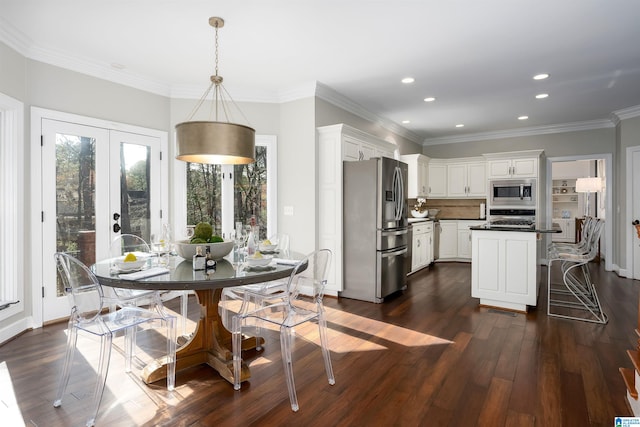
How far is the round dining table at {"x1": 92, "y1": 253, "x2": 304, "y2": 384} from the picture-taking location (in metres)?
2.01

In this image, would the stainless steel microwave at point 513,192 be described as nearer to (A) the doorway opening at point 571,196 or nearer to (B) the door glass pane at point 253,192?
(A) the doorway opening at point 571,196

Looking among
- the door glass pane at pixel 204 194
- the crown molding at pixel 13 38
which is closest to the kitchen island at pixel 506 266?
the door glass pane at pixel 204 194

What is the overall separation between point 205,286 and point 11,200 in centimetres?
256

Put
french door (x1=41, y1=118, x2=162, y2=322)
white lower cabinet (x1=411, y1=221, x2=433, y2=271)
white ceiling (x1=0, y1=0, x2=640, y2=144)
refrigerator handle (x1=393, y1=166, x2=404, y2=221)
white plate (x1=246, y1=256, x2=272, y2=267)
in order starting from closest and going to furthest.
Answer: white plate (x1=246, y1=256, x2=272, y2=267), white ceiling (x1=0, y1=0, x2=640, y2=144), french door (x1=41, y1=118, x2=162, y2=322), refrigerator handle (x1=393, y1=166, x2=404, y2=221), white lower cabinet (x1=411, y1=221, x2=433, y2=271)

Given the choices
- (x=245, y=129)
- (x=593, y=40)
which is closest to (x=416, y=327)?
(x=245, y=129)

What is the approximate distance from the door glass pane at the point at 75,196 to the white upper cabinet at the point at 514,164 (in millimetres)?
6652

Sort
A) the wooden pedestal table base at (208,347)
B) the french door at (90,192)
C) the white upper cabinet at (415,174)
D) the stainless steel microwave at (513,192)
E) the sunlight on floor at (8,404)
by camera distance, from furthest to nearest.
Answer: the white upper cabinet at (415,174) < the stainless steel microwave at (513,192) < the french door at (90,192) < the wooden pedestal table base at (208,347) < the sunlight on floor at (8,404)

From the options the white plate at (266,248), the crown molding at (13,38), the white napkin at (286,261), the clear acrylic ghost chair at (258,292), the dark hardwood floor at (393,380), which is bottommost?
the dark hardwood floor at (393,380)

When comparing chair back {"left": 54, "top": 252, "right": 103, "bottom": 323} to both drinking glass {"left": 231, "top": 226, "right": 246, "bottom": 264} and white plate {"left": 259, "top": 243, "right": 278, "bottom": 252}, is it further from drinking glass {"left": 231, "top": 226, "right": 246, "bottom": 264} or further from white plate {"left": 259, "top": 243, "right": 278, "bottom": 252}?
white plate {"left": 259, "top": 243, "right": 278, "bottom": 252}

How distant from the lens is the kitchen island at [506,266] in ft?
12.9

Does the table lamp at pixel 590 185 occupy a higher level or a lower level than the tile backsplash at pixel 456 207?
higher

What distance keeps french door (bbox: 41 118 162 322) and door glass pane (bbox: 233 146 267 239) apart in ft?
3.33

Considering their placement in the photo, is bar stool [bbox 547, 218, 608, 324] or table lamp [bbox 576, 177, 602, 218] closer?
bar stool [bbox 547, 218, 608, 324]

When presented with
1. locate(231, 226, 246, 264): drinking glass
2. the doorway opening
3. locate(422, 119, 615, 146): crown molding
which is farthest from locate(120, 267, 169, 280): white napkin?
the doorway opening
